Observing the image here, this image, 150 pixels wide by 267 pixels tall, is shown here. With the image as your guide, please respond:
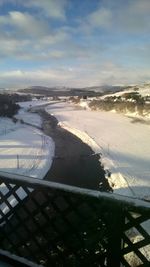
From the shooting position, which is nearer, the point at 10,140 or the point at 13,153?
the point at 13,153

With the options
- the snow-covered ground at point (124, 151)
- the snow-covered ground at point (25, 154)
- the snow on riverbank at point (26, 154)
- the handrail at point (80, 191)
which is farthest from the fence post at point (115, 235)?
the snow on riverbank at point (26, 154)

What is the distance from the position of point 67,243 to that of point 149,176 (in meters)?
17.8

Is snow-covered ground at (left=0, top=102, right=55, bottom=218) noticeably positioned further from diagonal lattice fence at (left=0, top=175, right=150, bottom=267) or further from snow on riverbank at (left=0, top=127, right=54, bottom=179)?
diagonal lattice fence at (left=0, top=175, right=150, bottom=267)

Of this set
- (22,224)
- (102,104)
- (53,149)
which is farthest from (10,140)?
(102,104)

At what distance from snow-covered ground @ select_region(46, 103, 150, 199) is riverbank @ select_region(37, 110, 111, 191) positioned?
30.4 inches

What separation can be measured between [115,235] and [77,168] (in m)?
21.9

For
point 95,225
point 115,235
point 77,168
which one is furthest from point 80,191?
point 77,168

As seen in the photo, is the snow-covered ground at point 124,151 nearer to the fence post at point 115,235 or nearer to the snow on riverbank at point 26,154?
the snow on riverbank at point 26,154

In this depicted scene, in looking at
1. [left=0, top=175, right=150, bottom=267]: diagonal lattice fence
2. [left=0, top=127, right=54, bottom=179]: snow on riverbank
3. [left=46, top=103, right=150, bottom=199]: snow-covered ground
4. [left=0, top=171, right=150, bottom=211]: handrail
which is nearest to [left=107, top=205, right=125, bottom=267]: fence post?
[left=0, top=175, right=150, bottom=267]: diagonal lattice fence

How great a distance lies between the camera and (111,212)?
13.7ft

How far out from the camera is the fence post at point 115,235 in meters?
4.15

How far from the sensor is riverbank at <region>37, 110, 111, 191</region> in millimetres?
21766

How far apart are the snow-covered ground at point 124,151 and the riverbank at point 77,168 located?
0.77 meters

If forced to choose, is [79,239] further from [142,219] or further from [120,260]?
[142,219]
